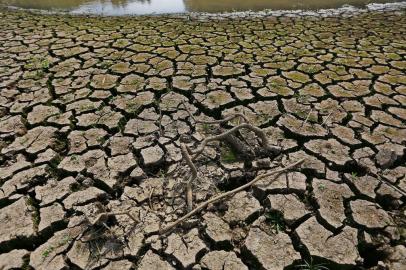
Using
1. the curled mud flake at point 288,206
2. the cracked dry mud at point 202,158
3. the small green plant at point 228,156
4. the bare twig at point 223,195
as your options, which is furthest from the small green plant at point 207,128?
the curled mud flake at point 288,206

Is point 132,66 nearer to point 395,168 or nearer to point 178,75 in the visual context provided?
point 178,75

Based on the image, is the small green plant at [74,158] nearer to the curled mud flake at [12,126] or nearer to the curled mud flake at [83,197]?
the curled mud flake at [83,197]

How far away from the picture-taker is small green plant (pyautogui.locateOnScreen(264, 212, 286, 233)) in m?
1.97

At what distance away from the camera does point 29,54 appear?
4289 mm

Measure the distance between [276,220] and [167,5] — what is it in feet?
21.8

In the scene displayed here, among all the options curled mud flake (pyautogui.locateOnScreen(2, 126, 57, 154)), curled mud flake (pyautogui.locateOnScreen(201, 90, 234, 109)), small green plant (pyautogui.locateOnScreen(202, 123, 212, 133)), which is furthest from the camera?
curled mud flake (pyautogui.locateOnScreen(201, 90, 234, 109))

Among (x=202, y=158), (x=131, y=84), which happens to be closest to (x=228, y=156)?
(x=202, y=158)

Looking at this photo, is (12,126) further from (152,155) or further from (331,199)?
(331,199)

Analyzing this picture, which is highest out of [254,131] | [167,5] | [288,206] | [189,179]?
[167,5]

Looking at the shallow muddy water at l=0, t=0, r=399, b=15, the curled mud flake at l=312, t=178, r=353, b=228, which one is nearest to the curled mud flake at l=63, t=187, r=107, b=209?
the curled mud flake at l=312, t=178, r=353, b=228

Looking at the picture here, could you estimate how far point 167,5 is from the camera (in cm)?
770

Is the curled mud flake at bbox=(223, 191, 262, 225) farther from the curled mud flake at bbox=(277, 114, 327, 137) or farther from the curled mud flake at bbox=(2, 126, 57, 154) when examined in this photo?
the curled mud flake at bbox=(2, 126, 57, 154)

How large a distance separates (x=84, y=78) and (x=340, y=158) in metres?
2.52

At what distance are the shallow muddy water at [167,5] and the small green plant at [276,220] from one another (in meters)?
5.52
